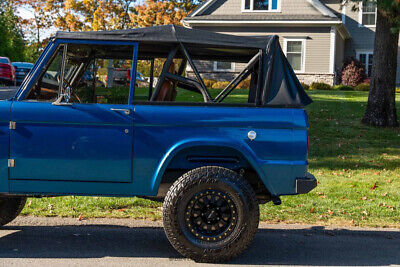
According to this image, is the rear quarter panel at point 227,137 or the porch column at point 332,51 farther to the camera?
the porch column at point 332,51

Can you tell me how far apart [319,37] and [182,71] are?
23.8 metres

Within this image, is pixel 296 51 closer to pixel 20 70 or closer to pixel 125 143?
pixel 20 70

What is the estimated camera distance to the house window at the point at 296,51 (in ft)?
93.3

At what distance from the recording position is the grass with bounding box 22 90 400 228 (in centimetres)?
672

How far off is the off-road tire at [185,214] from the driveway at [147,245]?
0.62ft

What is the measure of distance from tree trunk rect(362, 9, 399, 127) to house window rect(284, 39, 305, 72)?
47.5 feet

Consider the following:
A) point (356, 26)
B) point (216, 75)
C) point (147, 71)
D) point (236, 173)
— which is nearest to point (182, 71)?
point (147, 71)

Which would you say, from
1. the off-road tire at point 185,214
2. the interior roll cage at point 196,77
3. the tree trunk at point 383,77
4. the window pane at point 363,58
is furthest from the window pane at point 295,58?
the off-road tire at point 185,214

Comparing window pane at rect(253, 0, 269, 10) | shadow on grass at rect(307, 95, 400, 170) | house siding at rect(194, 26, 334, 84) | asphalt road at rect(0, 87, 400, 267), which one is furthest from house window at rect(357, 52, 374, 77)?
asphalt road at rect(0, 87, 400, 267)

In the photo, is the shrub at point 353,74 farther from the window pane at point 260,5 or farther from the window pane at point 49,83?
the window pane at point 49,83

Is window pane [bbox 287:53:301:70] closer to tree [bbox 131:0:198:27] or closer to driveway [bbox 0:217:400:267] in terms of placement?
tree [bbox 131:0:198:27]

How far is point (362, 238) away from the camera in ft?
19.5

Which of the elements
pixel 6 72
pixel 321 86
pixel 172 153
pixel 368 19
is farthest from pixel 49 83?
pixel 368 19

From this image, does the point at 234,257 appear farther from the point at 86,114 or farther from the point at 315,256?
the point at 86,114
